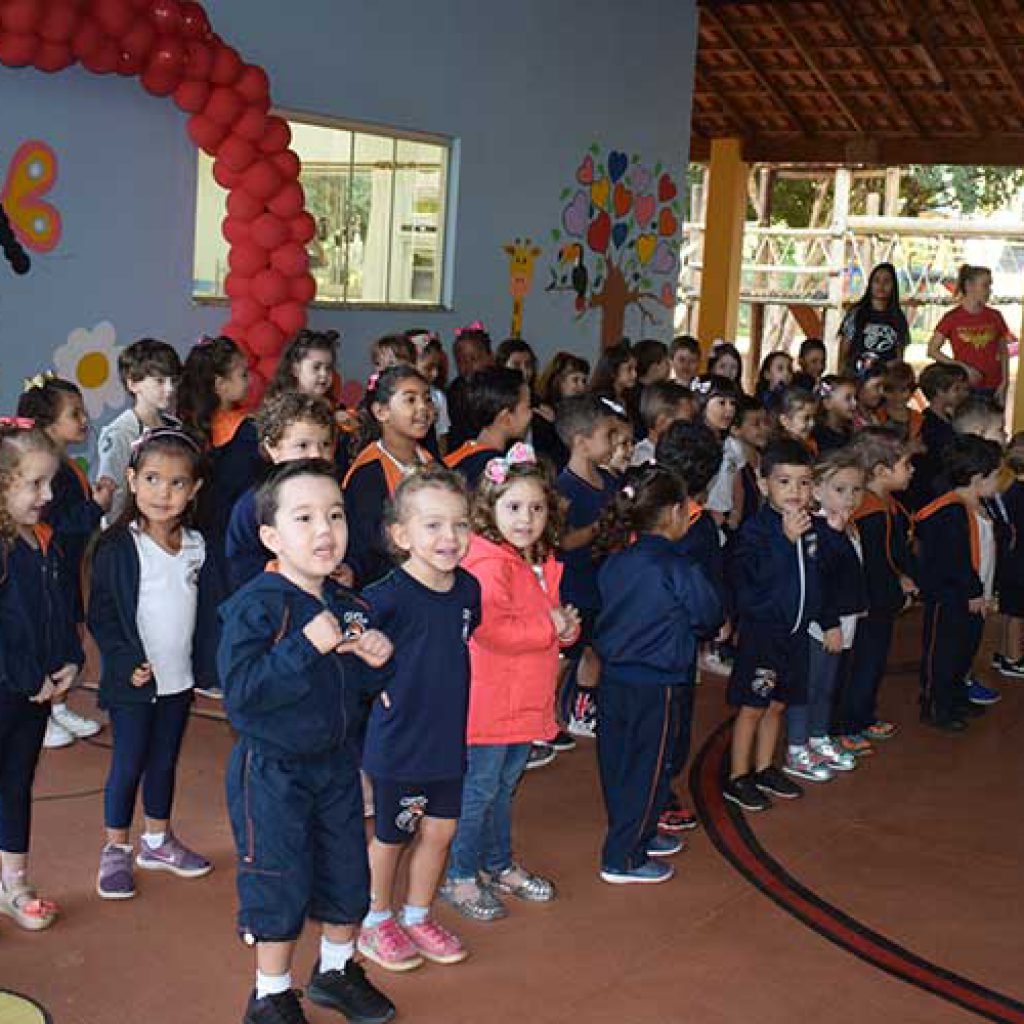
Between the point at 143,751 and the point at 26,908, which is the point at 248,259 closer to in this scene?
the point at 143,751

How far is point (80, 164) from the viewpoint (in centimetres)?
776

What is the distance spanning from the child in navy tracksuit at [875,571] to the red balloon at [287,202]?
3.47 meters

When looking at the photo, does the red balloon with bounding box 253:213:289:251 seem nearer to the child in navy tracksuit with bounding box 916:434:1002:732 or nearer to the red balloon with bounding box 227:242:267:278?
the red balloon with bounding box 227:242:267:278

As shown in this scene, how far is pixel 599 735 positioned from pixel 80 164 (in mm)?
4842

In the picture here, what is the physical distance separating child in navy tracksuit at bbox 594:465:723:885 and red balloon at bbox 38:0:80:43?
3956mm

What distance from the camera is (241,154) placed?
7793 mm

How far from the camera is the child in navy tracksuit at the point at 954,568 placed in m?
6.29

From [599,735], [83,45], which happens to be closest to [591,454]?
[599,735]

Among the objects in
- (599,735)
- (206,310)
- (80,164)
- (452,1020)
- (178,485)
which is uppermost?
(80,164)

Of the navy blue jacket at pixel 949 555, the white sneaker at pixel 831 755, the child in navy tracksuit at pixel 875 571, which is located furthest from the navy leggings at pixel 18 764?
the navy blue jacket at pixel 949 555

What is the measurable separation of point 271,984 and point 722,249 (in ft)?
46.3

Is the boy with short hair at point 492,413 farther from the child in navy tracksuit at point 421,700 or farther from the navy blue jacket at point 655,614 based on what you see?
the child in navy tracksuit at point 421,700

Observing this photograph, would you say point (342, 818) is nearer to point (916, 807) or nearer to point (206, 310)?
point (916, 807)

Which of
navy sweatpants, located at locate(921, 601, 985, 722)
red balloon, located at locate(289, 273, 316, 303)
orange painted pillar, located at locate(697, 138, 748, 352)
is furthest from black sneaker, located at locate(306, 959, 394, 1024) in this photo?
orange painted pillar, located at locate(697, 138, 748, 352)
